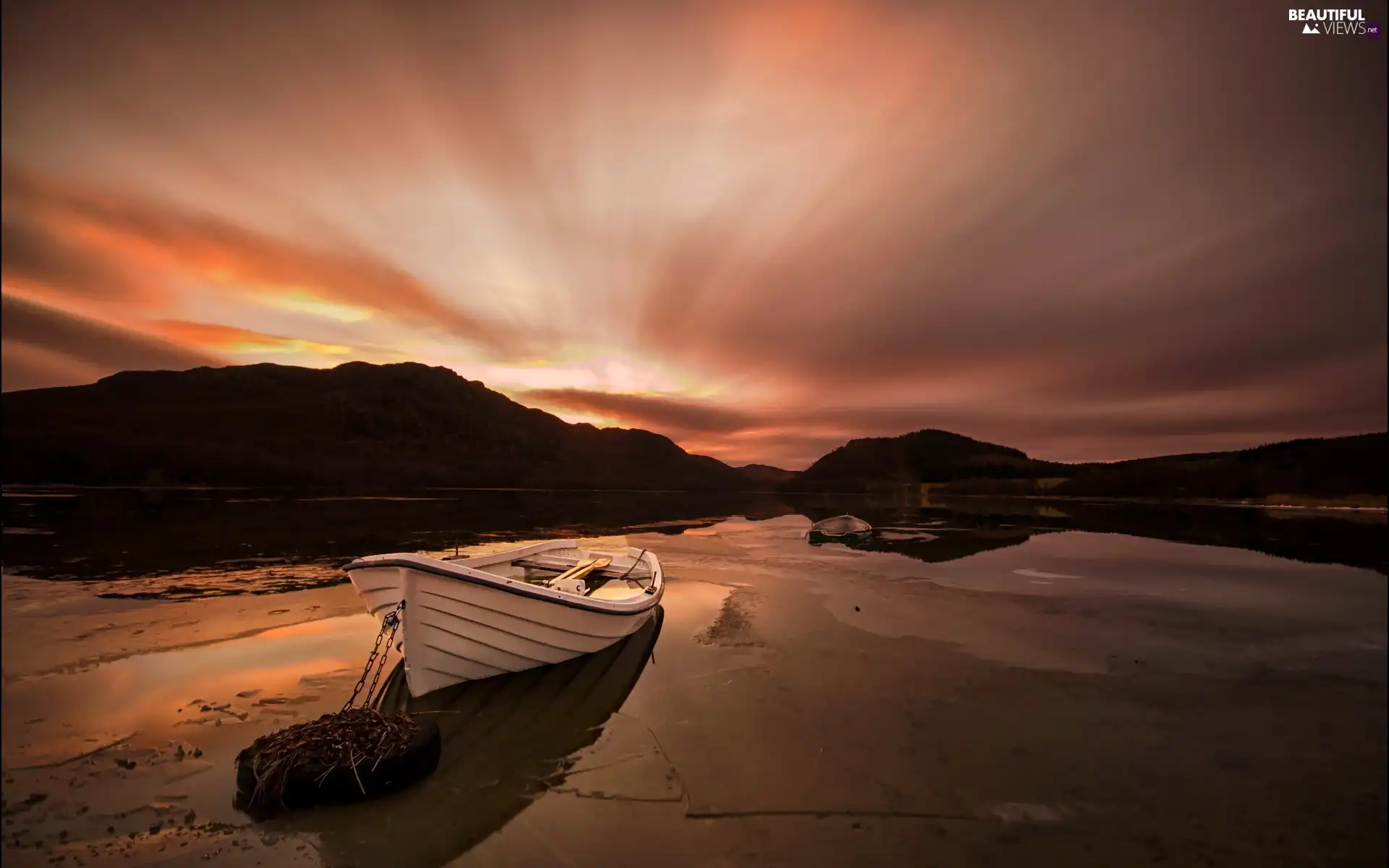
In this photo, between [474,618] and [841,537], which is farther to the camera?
[841,537]

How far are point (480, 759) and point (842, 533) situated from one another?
1207 inches

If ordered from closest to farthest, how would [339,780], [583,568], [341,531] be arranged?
[339,780], [583,568], [341,531]

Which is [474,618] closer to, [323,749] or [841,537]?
[323,749]

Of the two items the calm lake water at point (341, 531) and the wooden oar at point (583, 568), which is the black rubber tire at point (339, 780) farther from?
the calm lake water at point (341, 531)

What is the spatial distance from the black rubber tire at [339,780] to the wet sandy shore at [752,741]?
6.5 inches

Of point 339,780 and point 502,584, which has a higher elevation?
point 502,584

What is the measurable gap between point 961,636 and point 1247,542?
1566 inches

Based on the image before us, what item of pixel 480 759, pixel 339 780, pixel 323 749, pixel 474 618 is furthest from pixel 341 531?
pixel 339 780

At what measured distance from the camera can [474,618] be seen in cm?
1005

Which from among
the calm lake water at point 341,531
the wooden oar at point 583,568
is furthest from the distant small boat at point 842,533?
the wooden oar at point 583,568

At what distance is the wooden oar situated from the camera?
14312 millimetres

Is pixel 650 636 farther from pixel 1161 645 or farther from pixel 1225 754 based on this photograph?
pixel 1161 645

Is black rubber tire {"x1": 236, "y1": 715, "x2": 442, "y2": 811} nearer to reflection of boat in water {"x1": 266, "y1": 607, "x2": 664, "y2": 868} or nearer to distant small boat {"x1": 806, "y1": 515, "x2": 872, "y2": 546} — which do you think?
reflection of boat in water {"x1": 266, "y1": 607, "x2": 664, "y2": 868}

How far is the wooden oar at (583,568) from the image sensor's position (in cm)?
1431
